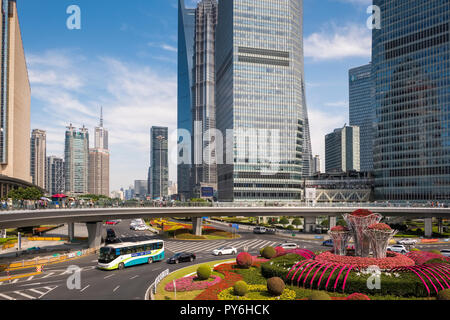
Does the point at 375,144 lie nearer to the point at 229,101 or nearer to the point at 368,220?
the point at 229,101

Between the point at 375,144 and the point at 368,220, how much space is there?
466 feet

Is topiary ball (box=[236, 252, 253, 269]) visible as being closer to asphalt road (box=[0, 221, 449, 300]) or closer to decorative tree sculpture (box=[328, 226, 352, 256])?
asphalt road (box=[0, 221, 449, 300])

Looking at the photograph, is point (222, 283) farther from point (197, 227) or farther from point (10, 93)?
point (10, 93)

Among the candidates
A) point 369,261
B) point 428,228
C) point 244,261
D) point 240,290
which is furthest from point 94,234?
point 428,228

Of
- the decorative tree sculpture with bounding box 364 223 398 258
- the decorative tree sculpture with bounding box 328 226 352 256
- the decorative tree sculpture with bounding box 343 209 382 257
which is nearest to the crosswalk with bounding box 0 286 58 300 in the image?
the decorative tree sculpture with bounding box 328 226 352 256

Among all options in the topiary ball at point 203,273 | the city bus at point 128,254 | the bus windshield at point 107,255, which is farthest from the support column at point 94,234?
the topiary ball at point 203,273

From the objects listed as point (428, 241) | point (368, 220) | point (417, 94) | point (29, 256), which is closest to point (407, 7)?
point (417, 94)

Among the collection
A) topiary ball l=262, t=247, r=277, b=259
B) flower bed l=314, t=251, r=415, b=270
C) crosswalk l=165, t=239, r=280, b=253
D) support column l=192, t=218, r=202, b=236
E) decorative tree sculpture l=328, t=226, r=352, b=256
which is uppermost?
decorative tree sculpture l=328, t=226, r=352, b=256

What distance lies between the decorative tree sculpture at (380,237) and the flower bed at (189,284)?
15.5m

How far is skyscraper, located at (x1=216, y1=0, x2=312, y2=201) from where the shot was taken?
508 ft

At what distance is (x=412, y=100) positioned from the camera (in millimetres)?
150000

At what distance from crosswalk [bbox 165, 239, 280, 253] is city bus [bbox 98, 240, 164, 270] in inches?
454
